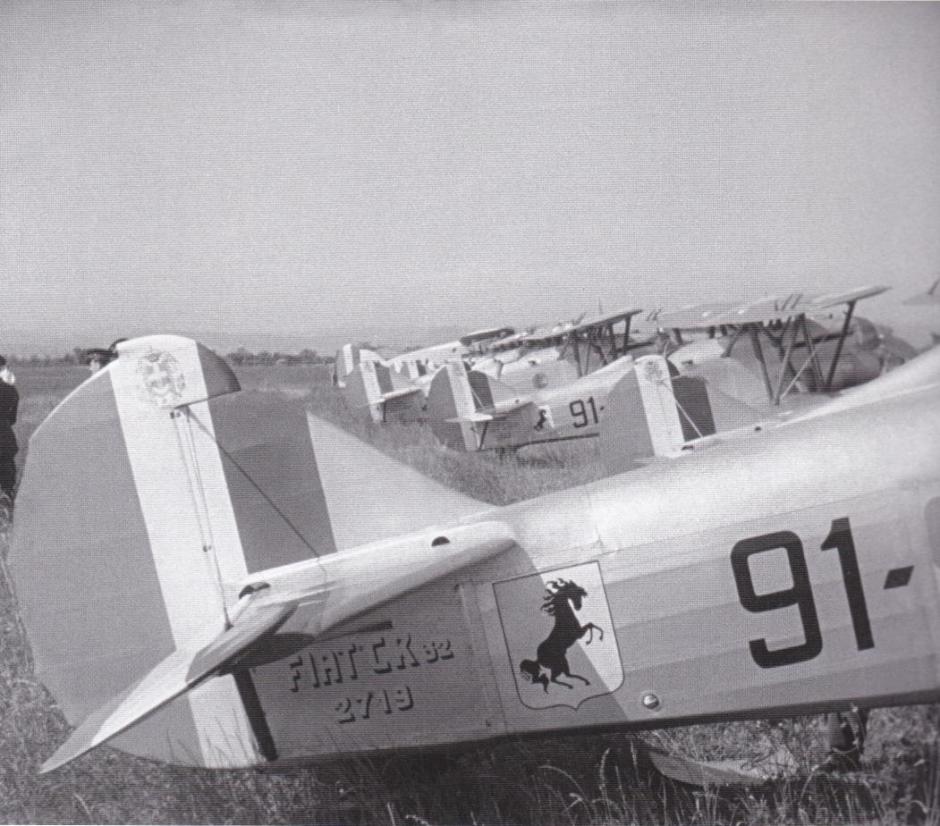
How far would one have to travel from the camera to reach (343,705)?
7.32 feet

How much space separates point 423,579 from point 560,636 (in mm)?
369

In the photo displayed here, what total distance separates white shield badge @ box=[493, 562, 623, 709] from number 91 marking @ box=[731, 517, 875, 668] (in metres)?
0.33

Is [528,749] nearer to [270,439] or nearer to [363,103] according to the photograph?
[270,439]

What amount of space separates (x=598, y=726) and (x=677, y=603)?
0.38 metres

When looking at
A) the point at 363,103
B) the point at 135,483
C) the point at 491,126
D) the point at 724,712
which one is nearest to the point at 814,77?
the point at 491,126

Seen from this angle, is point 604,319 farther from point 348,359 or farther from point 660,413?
point 660,413

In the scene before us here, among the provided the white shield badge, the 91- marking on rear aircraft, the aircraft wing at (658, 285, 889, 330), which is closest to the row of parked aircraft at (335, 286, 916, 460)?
the aircraft wing at (658, 285, 889, 330)

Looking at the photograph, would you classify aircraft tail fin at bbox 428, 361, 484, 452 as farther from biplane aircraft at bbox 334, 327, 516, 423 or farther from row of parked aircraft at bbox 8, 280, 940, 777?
row of parked aircraft at bbox 8, 280, 940, 777

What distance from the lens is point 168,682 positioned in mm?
1803

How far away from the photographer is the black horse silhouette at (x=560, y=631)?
2.13 m

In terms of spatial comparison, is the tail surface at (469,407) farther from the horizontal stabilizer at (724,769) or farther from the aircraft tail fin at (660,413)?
the horizontal stabilizer at (724,769)

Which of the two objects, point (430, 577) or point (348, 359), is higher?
point (348, 359)

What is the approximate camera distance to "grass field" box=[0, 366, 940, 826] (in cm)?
226

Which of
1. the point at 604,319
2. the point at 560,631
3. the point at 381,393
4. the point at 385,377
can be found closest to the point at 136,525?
the point at 560,631
